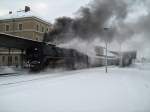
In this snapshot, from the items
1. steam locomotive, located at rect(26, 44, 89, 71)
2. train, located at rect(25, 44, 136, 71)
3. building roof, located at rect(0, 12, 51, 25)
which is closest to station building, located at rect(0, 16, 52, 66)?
building roof, located at rect(0, 12, 51, 25)

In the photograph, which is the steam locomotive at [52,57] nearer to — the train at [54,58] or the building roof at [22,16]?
the train at [54,58]

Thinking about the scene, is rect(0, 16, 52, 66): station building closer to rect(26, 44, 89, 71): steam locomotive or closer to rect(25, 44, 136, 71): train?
rect(25, 44, 136, 71): train

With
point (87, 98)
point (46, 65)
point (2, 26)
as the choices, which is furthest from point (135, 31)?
point (2, 26)

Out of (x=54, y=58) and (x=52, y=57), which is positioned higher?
(x=52, y=57)

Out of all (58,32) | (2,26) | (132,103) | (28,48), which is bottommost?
(132,103)

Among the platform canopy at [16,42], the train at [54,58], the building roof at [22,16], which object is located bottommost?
the train at [54,58]

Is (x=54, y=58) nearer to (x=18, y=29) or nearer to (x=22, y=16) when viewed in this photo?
(x=18, y=29)

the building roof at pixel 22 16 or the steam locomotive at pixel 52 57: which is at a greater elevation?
the building roof at pixel 22 16

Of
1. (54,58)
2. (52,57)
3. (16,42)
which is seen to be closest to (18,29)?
(16,42)

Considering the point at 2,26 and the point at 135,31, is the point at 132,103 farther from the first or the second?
the point at 2,26

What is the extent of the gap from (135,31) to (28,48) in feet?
47.4

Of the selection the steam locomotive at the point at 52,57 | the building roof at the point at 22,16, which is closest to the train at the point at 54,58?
the steam locomotive at the point at 52,57

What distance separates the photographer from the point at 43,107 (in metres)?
5.68

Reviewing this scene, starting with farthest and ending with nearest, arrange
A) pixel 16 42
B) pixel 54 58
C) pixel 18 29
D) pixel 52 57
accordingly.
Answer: pixel 18 29 → pixel 54 58 → pixel 52 57 → pixel 16 42
